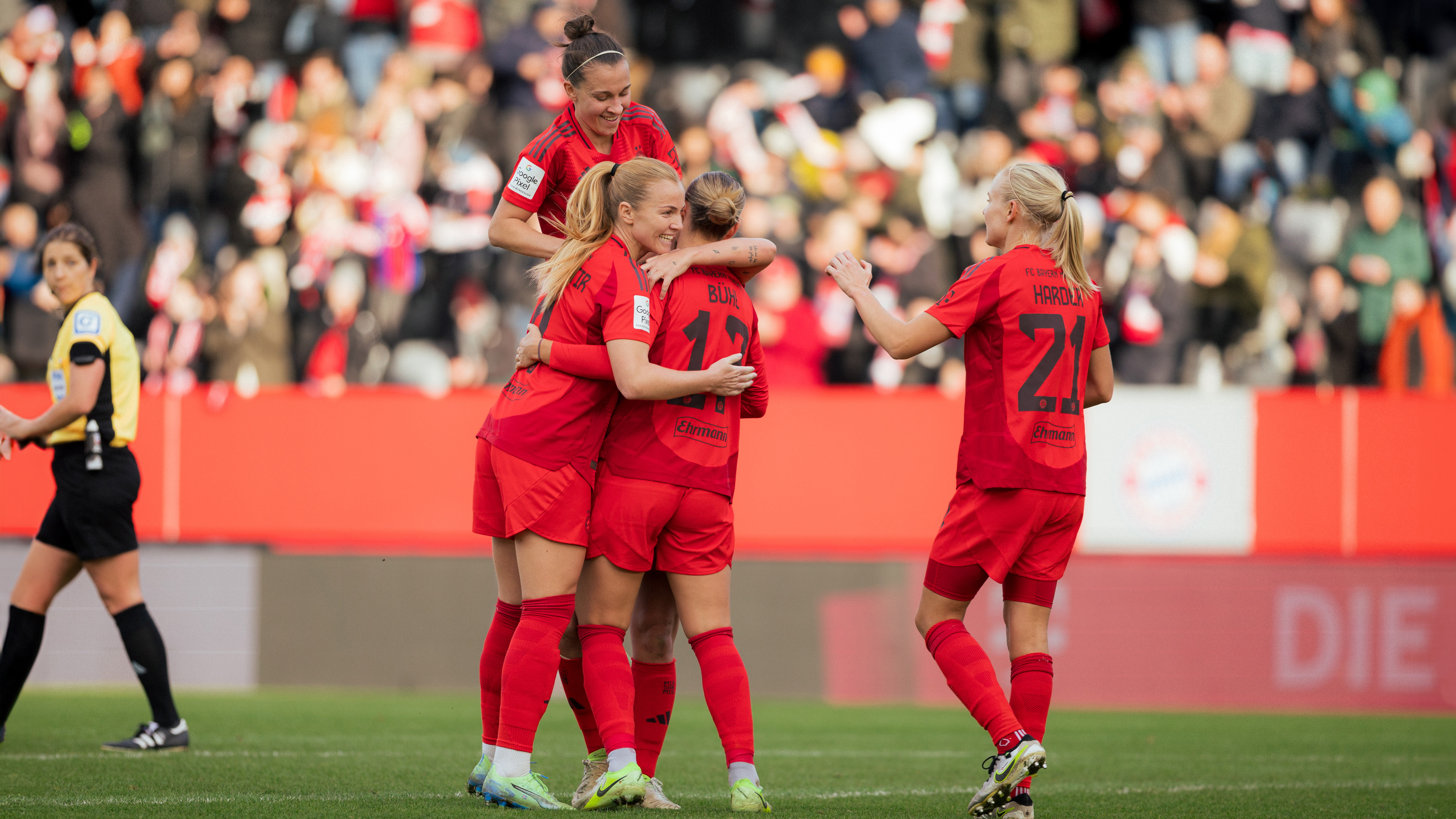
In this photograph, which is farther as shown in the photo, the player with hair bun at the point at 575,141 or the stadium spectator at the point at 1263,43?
the stadium spectator at the point at 1263,43

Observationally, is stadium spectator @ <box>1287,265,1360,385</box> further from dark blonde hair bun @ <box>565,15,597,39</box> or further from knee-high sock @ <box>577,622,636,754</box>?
knee-high sock @ <box>577,622,636,754</box>

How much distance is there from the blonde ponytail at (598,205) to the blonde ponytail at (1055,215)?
3.53 ft

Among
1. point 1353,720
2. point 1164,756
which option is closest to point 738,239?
point 1164,756

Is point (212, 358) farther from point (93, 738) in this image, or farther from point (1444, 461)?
point (1444, 461)

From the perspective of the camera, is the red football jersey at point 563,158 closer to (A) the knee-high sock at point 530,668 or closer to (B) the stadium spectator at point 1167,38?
(A) the knee-high sock at point 530,668

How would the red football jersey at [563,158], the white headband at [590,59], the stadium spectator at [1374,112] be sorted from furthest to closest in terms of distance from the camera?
the stadium spectator at [1374,112], the red football jersey at [563,158], the white headband at [590,59]

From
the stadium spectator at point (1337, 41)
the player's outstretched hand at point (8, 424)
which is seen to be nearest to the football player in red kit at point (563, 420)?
the player's outstretched hand at point (8, 424)

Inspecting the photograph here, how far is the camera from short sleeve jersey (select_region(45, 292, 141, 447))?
614cm

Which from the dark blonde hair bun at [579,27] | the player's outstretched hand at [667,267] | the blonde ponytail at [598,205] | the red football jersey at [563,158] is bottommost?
the player's outstretched hand at [667,267]

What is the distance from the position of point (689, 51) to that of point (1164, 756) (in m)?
8.99

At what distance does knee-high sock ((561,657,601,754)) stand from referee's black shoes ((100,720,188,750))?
2037 millimetres

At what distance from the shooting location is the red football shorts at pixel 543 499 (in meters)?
4.69

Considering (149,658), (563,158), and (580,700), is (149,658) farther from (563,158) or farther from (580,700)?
(563,158)

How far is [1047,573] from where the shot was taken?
4867 millimetres
